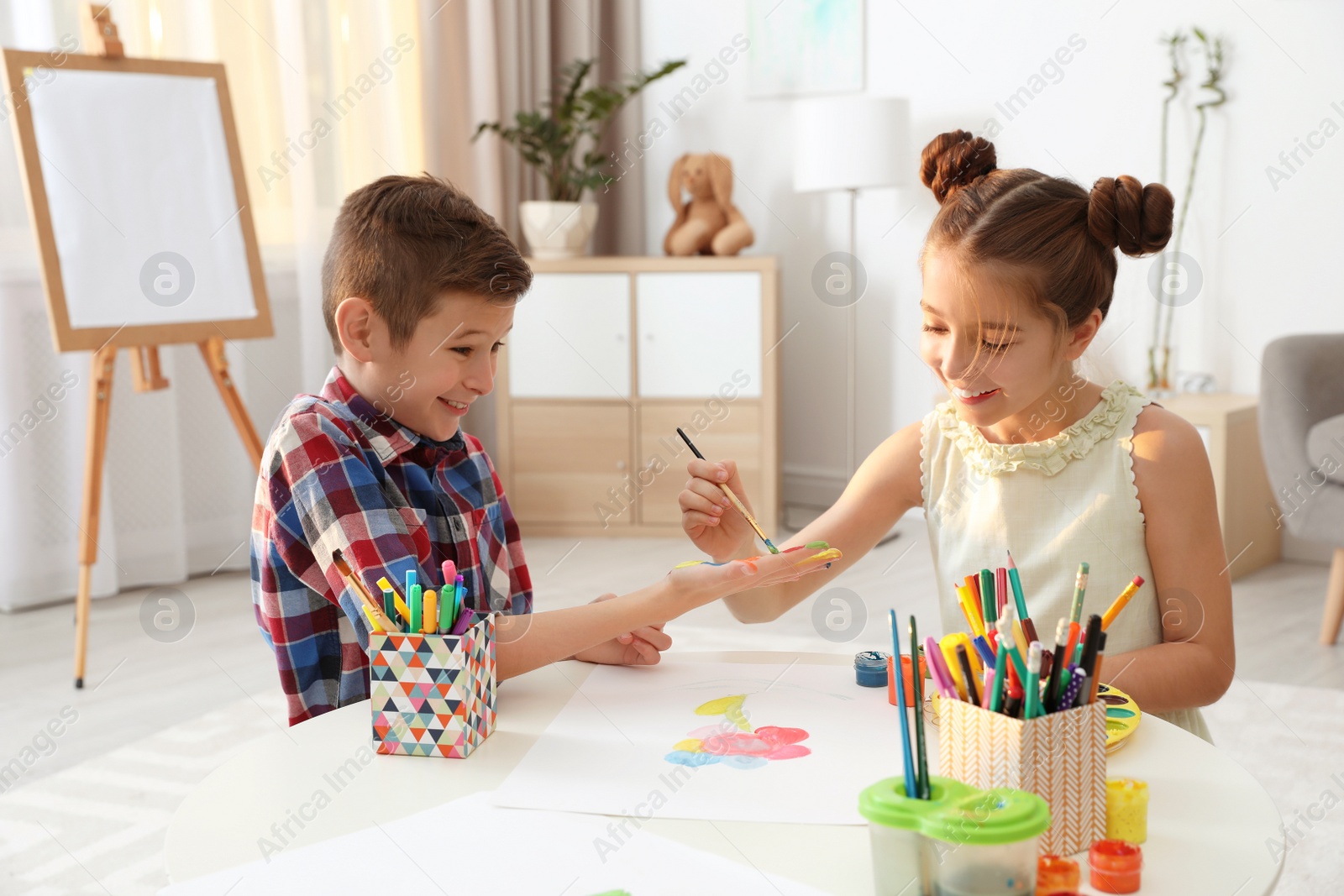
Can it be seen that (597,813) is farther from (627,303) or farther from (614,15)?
(614,15)

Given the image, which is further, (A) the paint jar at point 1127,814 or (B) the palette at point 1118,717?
(B) the palette at point 1118,717

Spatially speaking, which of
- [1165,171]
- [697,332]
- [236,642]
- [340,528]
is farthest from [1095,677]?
[1165,171]

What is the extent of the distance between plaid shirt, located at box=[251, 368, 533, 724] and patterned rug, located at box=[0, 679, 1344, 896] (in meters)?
0.67

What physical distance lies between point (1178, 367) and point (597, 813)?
3.29m

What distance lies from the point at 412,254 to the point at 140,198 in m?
1.77

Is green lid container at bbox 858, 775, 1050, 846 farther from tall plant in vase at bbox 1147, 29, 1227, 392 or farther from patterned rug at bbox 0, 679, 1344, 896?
tall plant in vase at bbox 1147, 29, 1227, 392

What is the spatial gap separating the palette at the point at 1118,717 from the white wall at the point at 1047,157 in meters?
2.95

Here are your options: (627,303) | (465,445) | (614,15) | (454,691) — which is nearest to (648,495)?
(627,303)

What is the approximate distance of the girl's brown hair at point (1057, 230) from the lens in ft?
3.58

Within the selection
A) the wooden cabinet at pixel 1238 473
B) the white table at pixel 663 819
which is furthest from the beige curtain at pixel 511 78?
the white table at pixel 663 819

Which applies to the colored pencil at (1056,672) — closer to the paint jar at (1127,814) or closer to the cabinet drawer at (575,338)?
the paint jar at (1127,814)

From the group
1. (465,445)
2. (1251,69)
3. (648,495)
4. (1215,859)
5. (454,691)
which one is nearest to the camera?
(1215,859)

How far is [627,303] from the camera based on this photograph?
377cm

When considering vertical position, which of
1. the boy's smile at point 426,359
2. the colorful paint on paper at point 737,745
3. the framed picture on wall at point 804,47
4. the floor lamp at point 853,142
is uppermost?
the framed picture on wall at point 804,47
